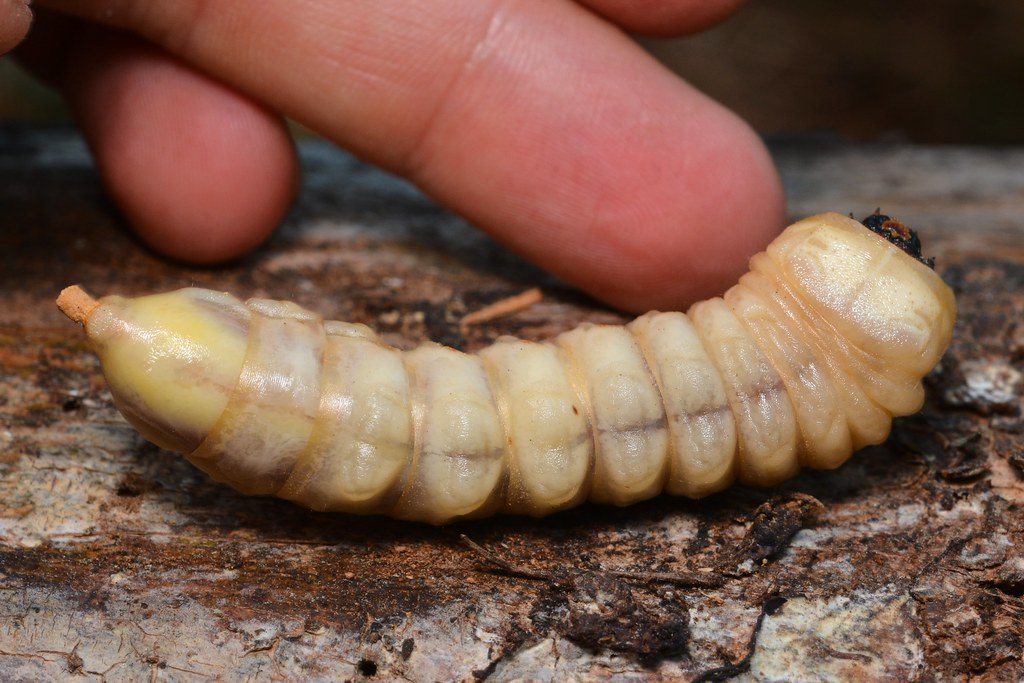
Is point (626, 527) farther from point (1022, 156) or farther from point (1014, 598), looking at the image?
point (1022, 156)

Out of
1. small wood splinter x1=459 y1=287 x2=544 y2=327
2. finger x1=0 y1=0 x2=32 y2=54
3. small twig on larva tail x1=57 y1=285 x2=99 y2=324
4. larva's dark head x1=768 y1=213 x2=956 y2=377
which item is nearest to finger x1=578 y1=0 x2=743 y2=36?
small wood splinter x1=459 y1=287 x2=544 y2=327

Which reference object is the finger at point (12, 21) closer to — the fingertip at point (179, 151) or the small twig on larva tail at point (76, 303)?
the small twig on larva tail at point (76, 303)

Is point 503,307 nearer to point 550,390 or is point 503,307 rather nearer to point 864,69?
point 550,390

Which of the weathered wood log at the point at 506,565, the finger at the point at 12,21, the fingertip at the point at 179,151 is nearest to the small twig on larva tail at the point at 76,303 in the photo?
the weathered wood log at the point at 506,565

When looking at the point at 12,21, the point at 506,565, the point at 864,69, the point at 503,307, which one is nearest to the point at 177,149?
the point at 12,21

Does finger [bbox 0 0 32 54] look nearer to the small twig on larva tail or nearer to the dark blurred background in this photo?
the small twig on larva tail

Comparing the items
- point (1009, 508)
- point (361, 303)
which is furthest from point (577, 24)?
point (1009, 508)
